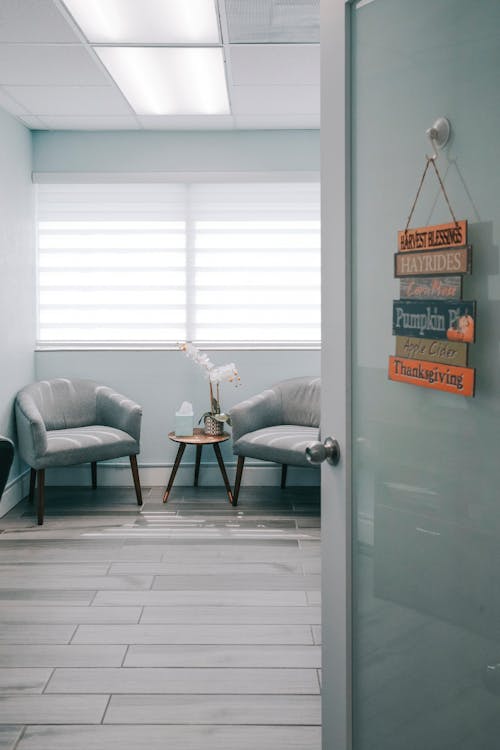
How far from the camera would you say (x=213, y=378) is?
3.95 metres

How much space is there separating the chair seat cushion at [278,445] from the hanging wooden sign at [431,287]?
2.46 m

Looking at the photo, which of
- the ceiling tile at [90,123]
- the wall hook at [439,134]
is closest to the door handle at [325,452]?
the wall hook at [439,134]

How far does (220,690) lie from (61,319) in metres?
2.85

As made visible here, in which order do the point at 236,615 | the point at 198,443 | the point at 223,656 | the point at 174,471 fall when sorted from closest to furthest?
the point at 223,656 → the point at 236,615 → the point at 198,443 → the point at 174,471

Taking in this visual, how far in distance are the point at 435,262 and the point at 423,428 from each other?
256 millimetres

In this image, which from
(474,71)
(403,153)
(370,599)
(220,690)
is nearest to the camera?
(474,71)

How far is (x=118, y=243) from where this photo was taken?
4.25 metres

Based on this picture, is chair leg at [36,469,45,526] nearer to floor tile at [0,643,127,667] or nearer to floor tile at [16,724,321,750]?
floor tile at [0,643,127,667]

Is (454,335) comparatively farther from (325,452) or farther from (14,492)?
(14,492)

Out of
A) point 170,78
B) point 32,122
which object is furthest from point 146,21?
point 32,122

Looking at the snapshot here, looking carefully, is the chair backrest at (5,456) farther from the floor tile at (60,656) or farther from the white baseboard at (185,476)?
the white baseboard at (185,476)

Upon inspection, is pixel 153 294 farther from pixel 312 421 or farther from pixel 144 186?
pixel 312 421

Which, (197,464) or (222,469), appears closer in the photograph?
(222,469)

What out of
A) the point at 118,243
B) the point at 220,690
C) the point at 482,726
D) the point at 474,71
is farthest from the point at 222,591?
the point at 118,243
